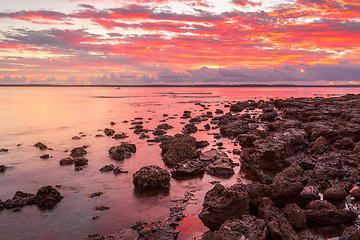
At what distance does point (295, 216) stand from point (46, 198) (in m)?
11.1

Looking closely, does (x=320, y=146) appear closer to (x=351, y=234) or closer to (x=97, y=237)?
(x=351, y=234)

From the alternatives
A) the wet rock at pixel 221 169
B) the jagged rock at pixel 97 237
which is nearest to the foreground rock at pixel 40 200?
the jagged rock at pixel 97 237

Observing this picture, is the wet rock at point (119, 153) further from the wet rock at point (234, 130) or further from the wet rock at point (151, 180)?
the wet rock at point (234, 130)

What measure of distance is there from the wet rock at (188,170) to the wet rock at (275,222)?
22.8 ft

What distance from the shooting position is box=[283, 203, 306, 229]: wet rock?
9352 mm

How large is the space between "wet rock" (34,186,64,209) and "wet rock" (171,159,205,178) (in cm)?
667

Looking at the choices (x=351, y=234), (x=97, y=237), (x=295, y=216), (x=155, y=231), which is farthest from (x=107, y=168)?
(x=351, y=234)

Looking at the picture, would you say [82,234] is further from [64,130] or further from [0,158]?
[64,130]

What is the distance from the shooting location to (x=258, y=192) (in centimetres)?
1045

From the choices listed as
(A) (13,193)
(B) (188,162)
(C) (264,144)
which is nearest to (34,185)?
(A) (13,193)

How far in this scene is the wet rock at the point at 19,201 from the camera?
40.2 ft

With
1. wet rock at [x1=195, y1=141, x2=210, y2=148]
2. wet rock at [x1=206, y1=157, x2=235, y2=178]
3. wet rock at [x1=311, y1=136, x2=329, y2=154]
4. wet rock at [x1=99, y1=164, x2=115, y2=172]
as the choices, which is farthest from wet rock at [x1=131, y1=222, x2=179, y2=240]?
wet rock at [x1=195, y1=141, x2=210, y2=148]

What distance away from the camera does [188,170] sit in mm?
16250

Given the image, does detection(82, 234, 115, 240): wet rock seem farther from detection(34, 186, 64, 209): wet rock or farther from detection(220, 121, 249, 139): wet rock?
detection(220, 121, 249, 139): wet rock
